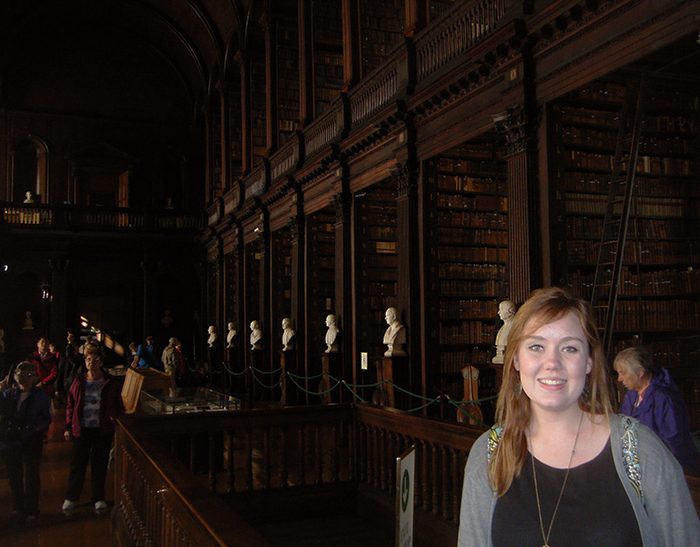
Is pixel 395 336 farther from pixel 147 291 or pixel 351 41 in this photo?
pixel 147 291

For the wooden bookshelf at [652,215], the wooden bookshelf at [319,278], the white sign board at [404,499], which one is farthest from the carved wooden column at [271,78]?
the white sign board at [404,499]

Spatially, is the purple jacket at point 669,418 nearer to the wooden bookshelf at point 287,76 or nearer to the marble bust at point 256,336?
the marble bust at point 256,336

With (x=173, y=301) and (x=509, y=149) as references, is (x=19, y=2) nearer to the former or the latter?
(x=173, y=301)

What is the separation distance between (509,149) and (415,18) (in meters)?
2.41

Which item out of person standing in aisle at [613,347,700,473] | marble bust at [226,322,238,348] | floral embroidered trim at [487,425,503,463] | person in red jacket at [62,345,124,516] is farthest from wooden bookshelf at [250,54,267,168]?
floral embroidered trim at [487,425,503,463]

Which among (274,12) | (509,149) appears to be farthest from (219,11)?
(509,149)

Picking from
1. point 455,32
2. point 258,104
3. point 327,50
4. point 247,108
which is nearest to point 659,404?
point 455,32

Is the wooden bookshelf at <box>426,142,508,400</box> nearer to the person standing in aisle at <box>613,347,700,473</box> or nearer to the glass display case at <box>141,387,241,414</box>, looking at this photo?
the glass display case at <box>141,387,241,414</box>

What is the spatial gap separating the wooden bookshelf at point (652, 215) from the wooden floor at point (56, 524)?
13.6ft

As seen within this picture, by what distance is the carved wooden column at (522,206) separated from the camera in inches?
206

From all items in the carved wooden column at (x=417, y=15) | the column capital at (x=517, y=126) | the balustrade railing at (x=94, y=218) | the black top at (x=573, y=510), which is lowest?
the black top at (x=573, y=510)

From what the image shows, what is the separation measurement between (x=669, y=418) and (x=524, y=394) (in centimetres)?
213

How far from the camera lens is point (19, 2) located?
607 inches

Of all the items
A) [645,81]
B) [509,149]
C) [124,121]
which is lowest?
[509,149]
